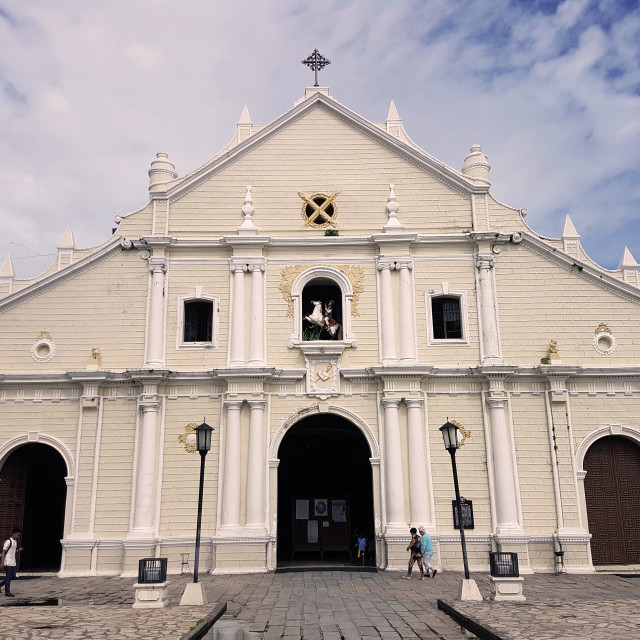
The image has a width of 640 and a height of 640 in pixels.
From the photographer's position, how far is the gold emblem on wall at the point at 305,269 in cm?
2061

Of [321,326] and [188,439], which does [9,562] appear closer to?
[188,439]

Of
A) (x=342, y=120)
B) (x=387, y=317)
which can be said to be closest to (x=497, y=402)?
(x=387, y=317)

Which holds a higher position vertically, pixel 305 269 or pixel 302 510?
Answer: pixel 305 269

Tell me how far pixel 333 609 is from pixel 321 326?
9.41 metres

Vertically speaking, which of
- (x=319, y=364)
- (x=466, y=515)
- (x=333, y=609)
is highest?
(x=319, y=364)

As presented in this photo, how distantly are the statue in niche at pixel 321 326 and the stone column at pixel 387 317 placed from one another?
144 centimetres

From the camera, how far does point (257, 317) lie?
20328 millimetres

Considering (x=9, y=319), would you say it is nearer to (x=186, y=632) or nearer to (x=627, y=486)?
(x=186, y=632)

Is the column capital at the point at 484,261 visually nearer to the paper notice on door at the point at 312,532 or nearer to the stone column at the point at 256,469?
the stone column at the point at 256,469

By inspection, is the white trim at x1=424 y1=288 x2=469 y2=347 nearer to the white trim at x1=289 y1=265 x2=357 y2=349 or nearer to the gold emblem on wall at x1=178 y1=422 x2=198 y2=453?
the white trim at x1=289 y1=265 x2=357 y2=349

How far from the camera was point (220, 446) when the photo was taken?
63.7 ft

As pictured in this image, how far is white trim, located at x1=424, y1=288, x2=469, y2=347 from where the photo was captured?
2025 centimetres

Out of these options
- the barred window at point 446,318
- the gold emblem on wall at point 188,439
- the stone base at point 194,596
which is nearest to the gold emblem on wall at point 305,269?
the barred window at point 446,318

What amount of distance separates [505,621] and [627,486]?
418 inches
